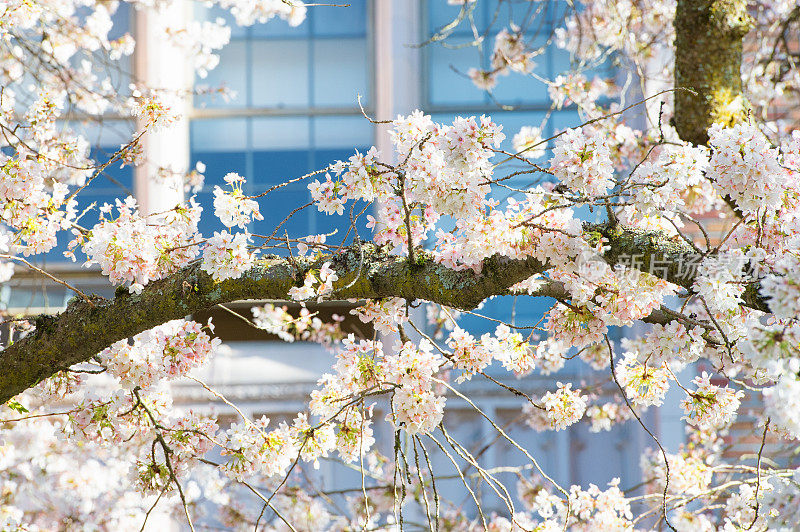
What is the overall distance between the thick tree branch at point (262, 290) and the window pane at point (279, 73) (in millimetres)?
2645

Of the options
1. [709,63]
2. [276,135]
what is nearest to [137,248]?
[709,63]

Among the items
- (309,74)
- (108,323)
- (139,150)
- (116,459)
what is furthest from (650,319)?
(309,74)

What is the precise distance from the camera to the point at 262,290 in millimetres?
1597

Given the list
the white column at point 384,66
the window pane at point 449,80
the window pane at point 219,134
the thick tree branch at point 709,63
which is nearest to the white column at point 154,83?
the window pane at point 219,134

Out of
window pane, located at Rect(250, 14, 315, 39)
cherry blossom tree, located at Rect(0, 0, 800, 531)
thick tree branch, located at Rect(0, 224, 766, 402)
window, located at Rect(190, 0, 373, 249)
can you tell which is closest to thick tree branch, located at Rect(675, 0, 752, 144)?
cherry blossom tree, located at Rect(0, 0, 800, 531)

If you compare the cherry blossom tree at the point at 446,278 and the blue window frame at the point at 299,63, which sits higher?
the blue window frame at the point at 299,63

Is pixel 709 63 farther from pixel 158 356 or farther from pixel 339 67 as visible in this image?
pixel 339 67

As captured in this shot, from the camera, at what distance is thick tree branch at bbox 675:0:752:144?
210 centimetres

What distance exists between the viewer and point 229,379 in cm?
391

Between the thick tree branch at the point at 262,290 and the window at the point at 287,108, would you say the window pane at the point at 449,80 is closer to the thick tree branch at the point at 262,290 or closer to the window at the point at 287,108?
the window at the point at 287,108

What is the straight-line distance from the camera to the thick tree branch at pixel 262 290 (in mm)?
1549

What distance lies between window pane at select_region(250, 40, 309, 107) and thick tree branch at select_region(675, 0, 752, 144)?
2.41 m

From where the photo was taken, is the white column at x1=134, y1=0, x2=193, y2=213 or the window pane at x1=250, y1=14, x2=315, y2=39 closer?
the white column at x1=134, y1=0, x2=193, y2=213

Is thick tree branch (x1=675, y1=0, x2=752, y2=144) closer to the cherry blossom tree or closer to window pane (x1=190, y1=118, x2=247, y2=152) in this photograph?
the cherry blossom tree
